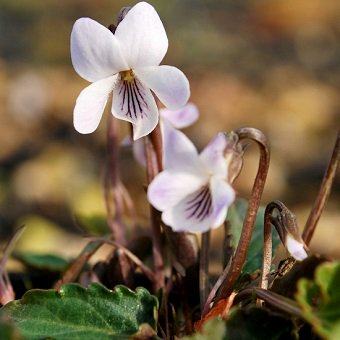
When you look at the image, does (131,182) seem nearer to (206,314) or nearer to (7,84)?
(7,84)

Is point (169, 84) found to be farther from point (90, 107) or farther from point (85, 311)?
point (85, 311)

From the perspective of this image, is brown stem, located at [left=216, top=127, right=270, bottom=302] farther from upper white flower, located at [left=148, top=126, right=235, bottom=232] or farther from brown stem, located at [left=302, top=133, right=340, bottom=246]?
brown stem, located at [left=302, top=133, right=340, bottom=246]

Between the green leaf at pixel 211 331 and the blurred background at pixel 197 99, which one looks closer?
the green leaf at pixel 211 331

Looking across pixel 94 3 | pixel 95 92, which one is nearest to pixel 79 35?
pixel 95 92

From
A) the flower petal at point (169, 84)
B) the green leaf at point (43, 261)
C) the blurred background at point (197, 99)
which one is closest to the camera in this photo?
the flower petal at point (169, 84)

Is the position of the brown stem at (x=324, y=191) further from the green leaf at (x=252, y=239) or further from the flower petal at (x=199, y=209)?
the flower petal at (x=199, y=209)

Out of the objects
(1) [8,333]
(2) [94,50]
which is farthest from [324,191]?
(1) [8,333]

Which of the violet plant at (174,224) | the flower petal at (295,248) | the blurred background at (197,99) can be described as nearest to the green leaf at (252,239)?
the violet plant at (174,224)

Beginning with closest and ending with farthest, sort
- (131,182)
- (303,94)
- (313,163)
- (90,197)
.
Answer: (90,197)
(131,182)
(313,163)
(303,94)
